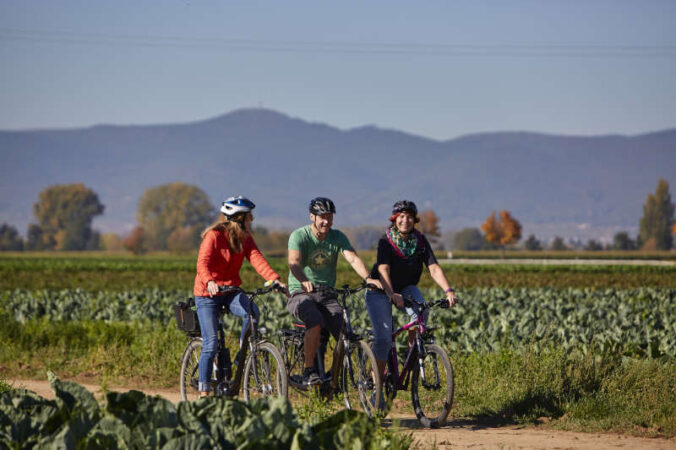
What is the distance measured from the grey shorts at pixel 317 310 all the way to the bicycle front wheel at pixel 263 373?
0.42 metres

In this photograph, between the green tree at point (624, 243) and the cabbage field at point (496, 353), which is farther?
the green tree at point (624, 243)

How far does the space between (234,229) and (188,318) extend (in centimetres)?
122

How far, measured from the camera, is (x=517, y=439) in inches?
332

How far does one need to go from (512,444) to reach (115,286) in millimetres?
37837

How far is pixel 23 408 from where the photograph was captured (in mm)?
6086

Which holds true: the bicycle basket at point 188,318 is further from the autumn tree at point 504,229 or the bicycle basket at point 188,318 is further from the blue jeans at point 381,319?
the autumn tree at point 504,229

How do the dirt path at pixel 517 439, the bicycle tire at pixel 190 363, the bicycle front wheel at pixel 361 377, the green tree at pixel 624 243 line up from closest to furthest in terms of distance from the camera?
1. the dirt path at pixel 517 439
2. the bicycle front wheel at pixel 361 377
3. the bicycle tire at pixel 190 363
4. the green tree at pixel 624 243

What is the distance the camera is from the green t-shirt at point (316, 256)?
8.96m

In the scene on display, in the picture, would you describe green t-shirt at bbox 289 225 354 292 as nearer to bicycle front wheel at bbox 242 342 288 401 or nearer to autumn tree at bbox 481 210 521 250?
bicycle front wheel at bbox 242 342 288 401

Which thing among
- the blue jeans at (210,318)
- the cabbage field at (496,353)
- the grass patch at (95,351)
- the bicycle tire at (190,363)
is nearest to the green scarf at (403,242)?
the blue jeans at (210,318)

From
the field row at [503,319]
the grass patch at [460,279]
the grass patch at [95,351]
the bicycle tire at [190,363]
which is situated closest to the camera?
the bicycle tire at [190,363]

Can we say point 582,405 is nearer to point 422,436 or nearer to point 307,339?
point 422,436

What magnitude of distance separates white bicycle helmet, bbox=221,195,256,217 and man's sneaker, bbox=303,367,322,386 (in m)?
1.65

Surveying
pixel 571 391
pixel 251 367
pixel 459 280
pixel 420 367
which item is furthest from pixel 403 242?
pixel 459 280
